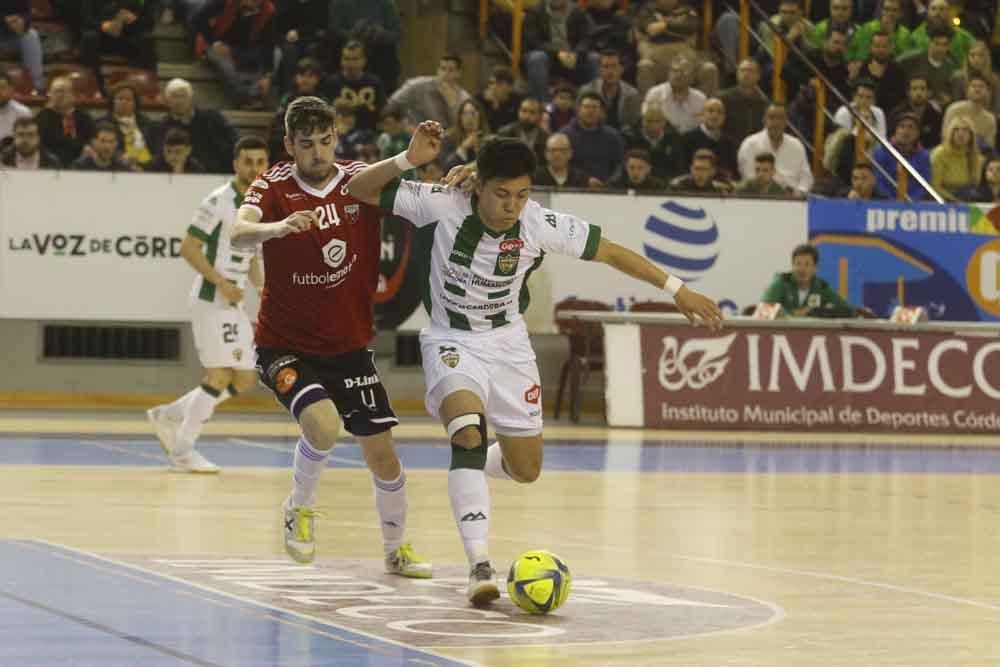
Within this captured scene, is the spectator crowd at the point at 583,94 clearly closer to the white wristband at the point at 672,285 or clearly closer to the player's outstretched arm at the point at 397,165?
the player's outstretched arm at the point at 397,165

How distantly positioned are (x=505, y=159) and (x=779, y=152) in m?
15.3

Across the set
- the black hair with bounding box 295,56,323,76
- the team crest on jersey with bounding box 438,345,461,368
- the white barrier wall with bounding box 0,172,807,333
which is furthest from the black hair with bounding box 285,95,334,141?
the black hair with bounding box 295,56,323,76

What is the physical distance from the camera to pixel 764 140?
23.8 m

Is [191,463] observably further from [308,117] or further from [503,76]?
[503,76]

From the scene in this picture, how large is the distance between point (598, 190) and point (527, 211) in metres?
12.7

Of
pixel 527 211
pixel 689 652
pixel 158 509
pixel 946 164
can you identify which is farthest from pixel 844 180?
pixel 689 652

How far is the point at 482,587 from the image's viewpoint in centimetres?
866

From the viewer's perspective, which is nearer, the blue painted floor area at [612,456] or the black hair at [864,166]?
the blue painted floor area at [612,456]

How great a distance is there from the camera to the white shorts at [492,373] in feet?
30.6

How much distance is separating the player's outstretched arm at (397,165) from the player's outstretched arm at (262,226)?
26cm

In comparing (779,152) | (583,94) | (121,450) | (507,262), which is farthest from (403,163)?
(779,152)

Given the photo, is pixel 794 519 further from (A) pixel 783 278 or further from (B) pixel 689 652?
(A) pixel 783 278

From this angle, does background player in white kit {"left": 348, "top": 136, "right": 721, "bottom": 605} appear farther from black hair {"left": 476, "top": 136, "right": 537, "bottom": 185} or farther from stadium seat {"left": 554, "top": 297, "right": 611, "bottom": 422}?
stadium seat {"left": 554, "top": 297, "right": 611, "bottom": 422}

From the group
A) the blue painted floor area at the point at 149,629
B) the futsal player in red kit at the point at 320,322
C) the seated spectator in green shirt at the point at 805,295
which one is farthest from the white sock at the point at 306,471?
the seated spectator in green shirt at the point at 805,295
